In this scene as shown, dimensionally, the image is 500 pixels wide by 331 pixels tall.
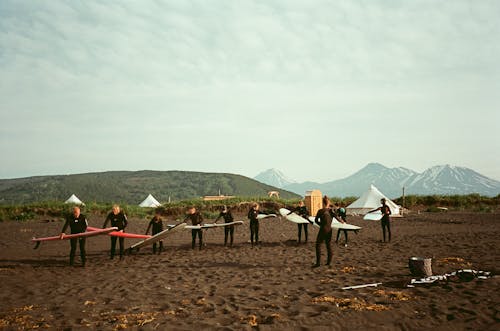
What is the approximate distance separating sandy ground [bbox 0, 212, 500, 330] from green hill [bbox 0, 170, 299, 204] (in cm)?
10181

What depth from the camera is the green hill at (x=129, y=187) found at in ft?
371

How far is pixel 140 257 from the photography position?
13.8 metres

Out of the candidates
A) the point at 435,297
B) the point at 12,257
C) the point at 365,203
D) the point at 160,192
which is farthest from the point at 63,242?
the point at 160,192

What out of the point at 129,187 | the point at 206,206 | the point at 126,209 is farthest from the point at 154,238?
the point at 129,187

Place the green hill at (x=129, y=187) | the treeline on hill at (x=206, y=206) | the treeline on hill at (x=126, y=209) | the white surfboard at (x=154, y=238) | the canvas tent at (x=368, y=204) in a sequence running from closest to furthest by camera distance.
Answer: the white surfboard at (x=154, y=238)
the treeline on hill at (x=126, y=209)
the treeline on hill at (x=206, y=206)
the canvas tent at (x=368, y=204)
the green hill at (x=129, y=187)

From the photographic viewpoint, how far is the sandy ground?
616 cm

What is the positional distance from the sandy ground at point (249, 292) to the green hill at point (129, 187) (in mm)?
101807

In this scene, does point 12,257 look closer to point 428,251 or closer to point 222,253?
point 222,253

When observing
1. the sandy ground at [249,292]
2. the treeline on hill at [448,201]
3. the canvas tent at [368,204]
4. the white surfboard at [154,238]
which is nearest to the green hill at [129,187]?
the treeline on hill at [448,201]

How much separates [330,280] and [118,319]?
4974mm

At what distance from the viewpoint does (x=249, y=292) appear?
319 inches

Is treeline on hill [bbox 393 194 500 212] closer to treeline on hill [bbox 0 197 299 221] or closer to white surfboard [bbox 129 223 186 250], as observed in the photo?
treeline on hill [bbox 0 197 299 221]

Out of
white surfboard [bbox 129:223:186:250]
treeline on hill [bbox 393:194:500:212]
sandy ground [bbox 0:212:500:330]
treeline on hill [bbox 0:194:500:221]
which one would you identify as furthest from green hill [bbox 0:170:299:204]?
sandy ground [bbox 0:212:500:330]

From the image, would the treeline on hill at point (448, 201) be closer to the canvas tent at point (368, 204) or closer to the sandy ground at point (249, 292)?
the canvas tent at point (368, 204)
